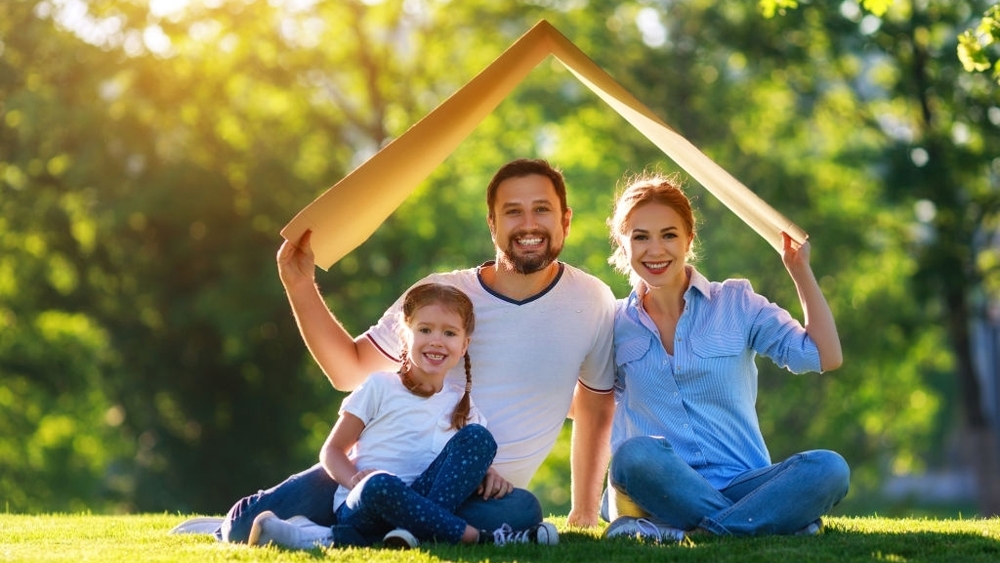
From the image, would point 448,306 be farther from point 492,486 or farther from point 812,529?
point 812,529

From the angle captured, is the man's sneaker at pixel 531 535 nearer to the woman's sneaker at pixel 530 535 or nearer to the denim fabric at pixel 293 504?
the woman's sneaker at pixel 530 535

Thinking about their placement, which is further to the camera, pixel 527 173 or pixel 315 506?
pixel 527 173

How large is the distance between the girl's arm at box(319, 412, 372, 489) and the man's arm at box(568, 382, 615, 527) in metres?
1.31

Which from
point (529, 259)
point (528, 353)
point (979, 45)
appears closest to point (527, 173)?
point (529, 259)

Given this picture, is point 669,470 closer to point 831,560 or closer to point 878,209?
point 831,560

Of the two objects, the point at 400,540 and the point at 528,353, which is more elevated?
the point at 528,353

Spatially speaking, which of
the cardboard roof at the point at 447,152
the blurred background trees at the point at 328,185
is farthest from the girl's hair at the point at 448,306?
the blurred background trees at the point at 328,185

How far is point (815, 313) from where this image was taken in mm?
5918

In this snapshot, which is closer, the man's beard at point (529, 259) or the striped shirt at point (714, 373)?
the striped shirt at point (714, 373)

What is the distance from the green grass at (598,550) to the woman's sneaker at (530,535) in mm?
53

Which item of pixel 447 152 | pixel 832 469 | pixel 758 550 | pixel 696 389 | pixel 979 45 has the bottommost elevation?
pixel 758 550

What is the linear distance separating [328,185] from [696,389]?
56.9 feet

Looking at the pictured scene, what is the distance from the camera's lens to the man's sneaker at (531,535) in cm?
559

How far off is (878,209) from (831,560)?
2183 cm
